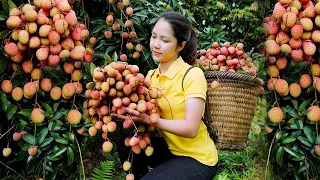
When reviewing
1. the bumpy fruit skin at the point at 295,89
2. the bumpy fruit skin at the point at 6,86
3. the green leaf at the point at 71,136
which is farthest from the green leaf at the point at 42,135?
the bumpy fruit skin at the point at 295,89

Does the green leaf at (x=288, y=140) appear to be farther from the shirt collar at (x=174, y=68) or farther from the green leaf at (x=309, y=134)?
the shirt collar at (x=174, y=68)

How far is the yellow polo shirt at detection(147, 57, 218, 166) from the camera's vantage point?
4.93 ft

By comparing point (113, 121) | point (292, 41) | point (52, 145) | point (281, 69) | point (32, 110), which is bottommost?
point (52, 145)

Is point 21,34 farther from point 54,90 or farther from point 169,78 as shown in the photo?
point 169,78

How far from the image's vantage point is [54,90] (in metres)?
1.75

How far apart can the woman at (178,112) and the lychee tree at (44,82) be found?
1.12 feet

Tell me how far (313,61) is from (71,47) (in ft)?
→ 3.39

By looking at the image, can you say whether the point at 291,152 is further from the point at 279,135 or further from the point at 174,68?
the point at 174,68

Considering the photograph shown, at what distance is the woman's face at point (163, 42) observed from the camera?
60.6 inches

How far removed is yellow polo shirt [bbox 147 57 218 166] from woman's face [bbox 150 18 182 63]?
7 centimetres

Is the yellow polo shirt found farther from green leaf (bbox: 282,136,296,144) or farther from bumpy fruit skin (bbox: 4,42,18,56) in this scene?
bumpy fruit skin (bbox: 4,42,18,56)

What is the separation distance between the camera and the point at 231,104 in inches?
79.7

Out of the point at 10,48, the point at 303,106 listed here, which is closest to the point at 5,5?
the point at 10,48

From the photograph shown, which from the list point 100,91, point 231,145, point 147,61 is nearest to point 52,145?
point 100,91
